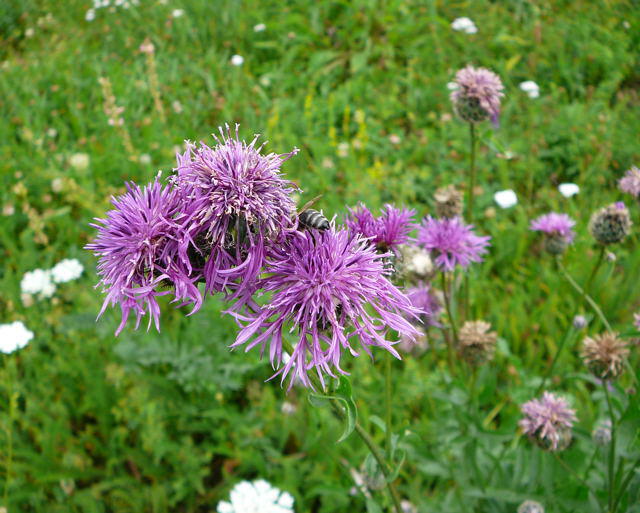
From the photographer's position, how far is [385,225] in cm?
159

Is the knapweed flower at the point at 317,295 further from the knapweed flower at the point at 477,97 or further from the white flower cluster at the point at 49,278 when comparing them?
the white flower cluster at the point at 49,278

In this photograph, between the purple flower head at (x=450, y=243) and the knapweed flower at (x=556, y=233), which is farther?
the knapweed flower at (x=556, y=233)

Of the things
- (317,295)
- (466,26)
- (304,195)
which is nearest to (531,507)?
(317,295)

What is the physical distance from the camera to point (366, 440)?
1.40 m

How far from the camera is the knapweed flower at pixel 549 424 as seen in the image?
1.81 m

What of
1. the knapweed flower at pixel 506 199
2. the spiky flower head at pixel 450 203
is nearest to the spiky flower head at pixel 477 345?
the spiky flower head at pixel 450 203

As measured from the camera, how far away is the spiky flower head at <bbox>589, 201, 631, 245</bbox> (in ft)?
6.64

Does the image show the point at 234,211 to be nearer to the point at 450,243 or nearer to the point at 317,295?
the point at 317,295

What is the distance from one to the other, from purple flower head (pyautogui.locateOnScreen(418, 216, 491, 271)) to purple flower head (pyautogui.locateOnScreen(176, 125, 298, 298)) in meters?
0.87

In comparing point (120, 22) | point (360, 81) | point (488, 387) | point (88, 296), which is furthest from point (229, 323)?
point (120, 22)

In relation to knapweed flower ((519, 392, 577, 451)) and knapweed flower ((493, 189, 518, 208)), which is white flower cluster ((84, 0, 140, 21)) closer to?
knapweed flower ((493, 189, 518, 208))

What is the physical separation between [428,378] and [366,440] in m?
1.29

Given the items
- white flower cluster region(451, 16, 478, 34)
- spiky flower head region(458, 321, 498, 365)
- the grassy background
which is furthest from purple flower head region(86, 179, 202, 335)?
white flower cluster region(451, 16, 478, 34)

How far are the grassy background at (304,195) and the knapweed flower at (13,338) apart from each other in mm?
183
